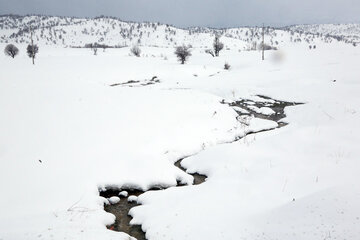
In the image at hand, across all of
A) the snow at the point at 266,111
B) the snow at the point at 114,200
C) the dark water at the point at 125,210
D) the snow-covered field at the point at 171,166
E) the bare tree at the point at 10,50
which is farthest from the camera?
the bare tree at the point at 10,50

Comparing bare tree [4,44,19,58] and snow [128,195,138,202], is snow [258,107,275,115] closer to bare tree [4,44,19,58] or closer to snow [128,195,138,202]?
snow [128,195,138,202]

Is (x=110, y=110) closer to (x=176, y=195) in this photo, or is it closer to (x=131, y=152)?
(x=131, y=152)

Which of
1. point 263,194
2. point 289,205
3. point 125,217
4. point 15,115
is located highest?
point 15,115

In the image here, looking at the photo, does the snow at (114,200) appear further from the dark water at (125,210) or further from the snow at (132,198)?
the snow at (132,198)

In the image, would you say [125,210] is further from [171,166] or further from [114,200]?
[171,166]

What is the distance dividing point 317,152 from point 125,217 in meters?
6.44

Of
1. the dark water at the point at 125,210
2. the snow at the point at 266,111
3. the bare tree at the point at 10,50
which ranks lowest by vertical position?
the dark water at the point at 125,210

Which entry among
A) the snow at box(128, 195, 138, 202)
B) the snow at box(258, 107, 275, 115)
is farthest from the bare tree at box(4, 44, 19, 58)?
the snow at box(128, 195, 138, 202)

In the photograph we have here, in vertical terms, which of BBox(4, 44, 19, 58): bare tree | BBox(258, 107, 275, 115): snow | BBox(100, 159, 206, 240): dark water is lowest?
BBox(100, 159, 206, 240): dark water

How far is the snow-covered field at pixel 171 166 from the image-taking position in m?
5.10

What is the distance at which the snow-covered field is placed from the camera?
16.7ft

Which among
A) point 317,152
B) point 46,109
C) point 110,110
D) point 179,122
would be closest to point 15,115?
point 46,109

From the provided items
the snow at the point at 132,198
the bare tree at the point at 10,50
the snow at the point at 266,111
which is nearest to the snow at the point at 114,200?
the snow at the point at 132,198

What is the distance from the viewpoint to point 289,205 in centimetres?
538
